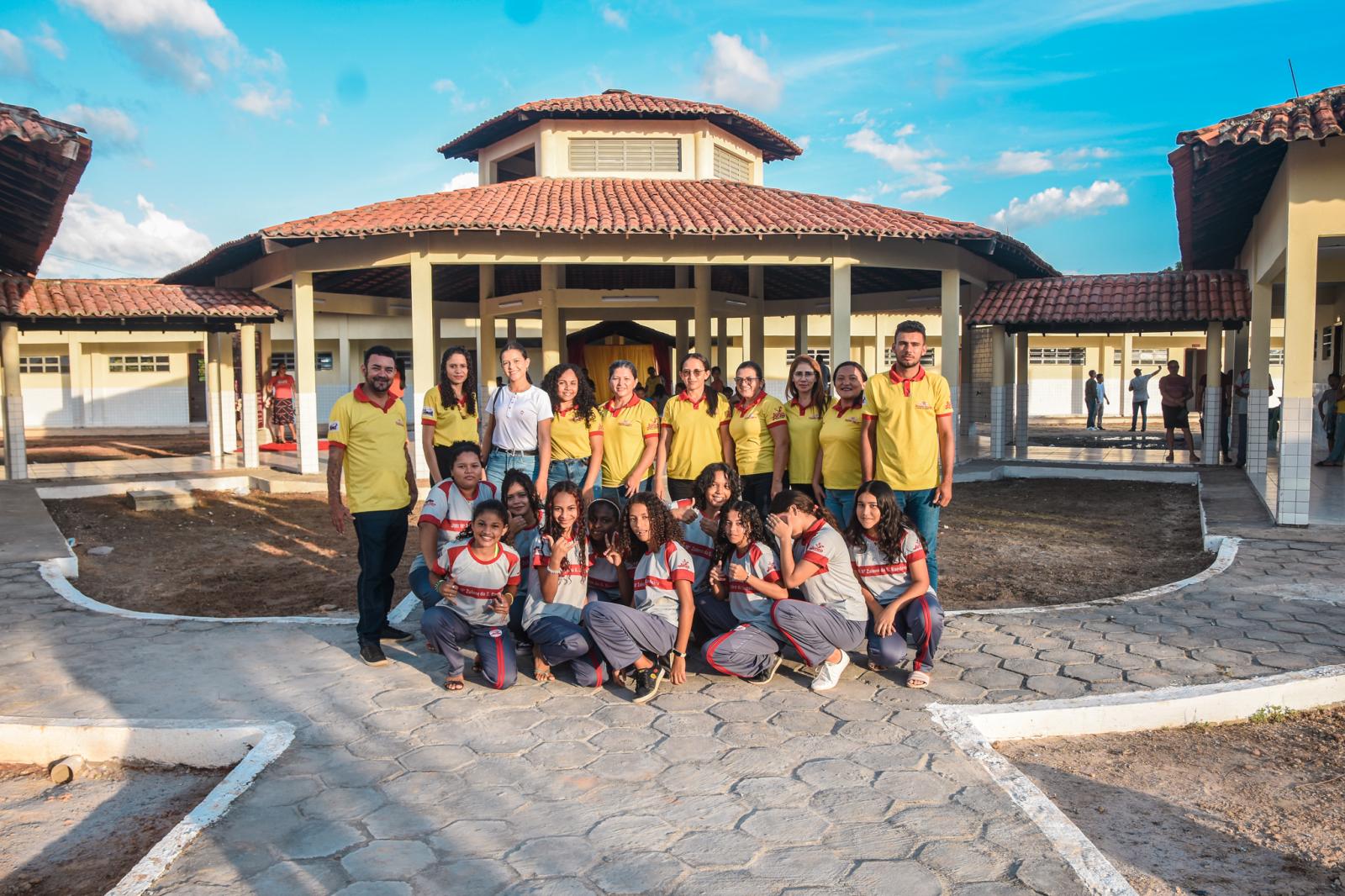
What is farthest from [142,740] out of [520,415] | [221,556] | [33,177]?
[33,177]

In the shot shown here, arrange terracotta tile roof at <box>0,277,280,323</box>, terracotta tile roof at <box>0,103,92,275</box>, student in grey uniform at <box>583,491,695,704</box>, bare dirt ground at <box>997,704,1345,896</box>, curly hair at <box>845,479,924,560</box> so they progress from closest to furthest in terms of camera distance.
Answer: bare dirt ground at <box>997,704,1345,896</box>, student in grey uniform at <box>583,491,695,704</box>, curly hair at <box>845,479,924,560</box>, terracotta tile roof at <box>0,103,92,275</box>, terracotta tile roof at <box>0,277,280,323</box>

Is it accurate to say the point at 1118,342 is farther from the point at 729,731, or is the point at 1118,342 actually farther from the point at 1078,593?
the point at 729,731

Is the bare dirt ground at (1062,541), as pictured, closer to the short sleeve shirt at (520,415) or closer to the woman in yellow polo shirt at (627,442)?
the woman in yellow polo shirt at (627,442)

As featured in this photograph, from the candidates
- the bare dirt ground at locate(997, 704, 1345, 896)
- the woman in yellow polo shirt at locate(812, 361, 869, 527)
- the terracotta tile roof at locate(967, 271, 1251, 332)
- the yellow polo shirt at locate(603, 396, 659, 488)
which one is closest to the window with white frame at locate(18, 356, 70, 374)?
the terracotta tile roof at locate(967, 271, 1251, 332)

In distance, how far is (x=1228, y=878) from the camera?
3.13 m

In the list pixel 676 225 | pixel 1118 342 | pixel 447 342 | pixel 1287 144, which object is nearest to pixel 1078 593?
pixel 1287 144

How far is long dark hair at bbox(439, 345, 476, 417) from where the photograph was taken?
6500mm

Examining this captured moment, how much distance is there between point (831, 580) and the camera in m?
4.80

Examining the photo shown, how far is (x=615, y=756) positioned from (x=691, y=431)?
98.7 inches

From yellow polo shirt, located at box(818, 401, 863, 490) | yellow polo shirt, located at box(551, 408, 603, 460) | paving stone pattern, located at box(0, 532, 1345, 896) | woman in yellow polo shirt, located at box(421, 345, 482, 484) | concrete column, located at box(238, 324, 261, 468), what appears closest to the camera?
paving stone pattern, located at box(0, 532, 1345, 896)

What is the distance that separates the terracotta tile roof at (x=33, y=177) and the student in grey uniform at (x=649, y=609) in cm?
477

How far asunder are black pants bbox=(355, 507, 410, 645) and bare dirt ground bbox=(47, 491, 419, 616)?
173cm

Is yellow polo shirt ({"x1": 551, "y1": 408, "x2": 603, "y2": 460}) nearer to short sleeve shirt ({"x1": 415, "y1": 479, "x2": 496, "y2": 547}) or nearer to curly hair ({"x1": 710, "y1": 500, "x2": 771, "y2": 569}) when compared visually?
short sleeve shirt ({"x1": 415, "y1": 479, "x2": 496, "y2": 547})

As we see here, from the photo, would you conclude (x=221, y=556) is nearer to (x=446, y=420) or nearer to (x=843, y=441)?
(x=446, y=420)
